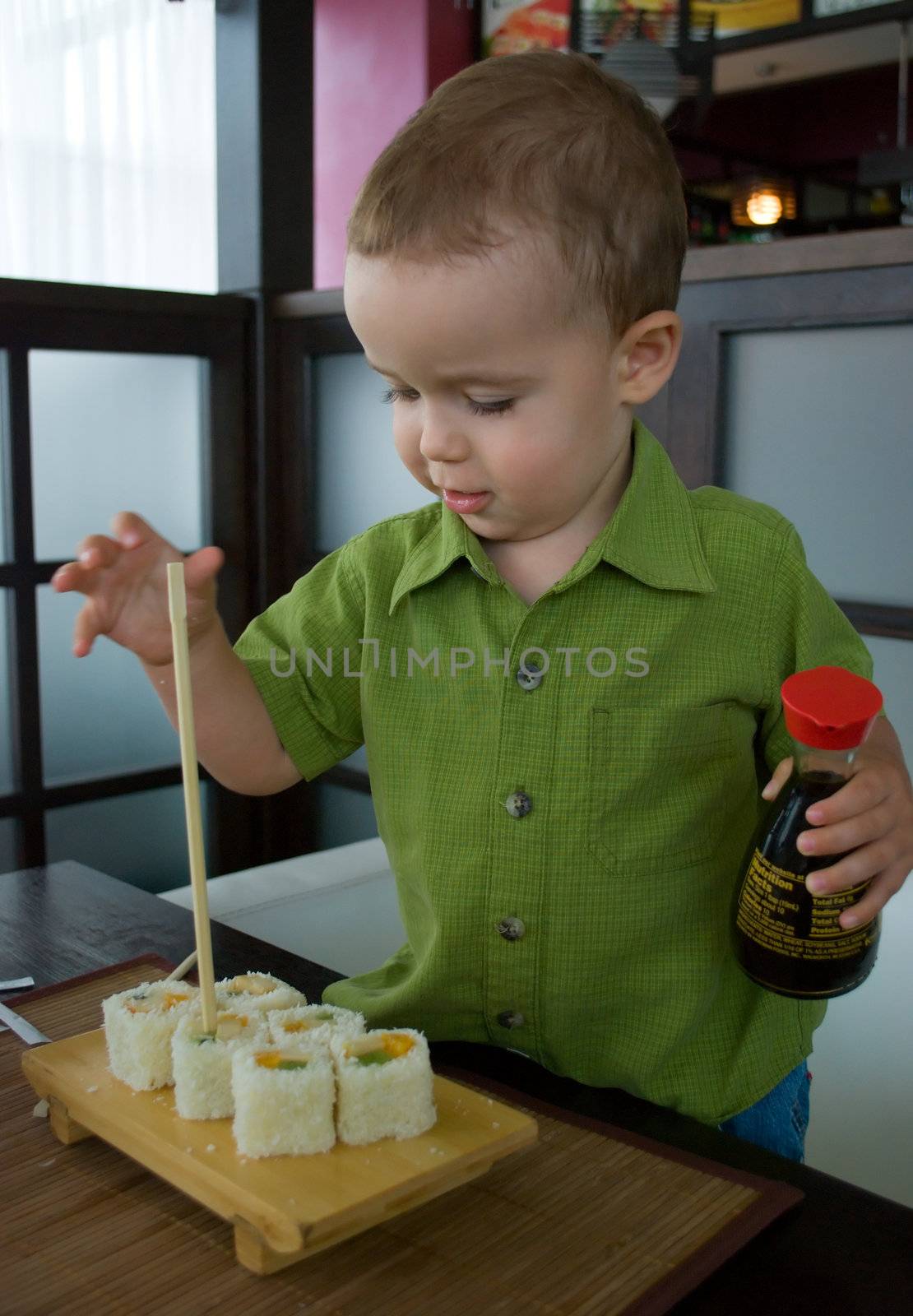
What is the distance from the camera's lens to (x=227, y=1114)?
29.1 inches

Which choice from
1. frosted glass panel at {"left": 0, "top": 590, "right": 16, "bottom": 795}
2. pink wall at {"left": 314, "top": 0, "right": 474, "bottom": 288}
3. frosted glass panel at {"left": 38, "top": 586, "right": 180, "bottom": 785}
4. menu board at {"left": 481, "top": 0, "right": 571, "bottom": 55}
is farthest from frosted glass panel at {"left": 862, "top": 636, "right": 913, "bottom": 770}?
menu board at {"left": 481, "top": 0, "right": 571, "bottom": 55}

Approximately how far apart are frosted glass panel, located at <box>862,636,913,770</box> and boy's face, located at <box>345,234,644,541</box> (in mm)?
1117

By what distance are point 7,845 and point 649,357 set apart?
82.4 inches

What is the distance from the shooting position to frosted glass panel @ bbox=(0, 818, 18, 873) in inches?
103

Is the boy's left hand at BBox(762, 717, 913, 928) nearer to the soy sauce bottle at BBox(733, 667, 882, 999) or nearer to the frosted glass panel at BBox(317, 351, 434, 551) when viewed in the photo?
the soy sauce bottle at BBox(733, 667, 882, 999)

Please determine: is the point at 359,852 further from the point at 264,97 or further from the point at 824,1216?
the point at 264,97

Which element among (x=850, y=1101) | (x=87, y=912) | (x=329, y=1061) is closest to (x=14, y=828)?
(x=87, y=912)

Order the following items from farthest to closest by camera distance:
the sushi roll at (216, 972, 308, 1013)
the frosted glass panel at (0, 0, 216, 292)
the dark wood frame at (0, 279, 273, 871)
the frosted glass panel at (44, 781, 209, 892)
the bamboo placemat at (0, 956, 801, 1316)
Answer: the frosted glass panel at (0, 0, 216, 292) < the frosted glass panel at (44, 781, 209, 892) < the dark wood frame at (0, 279, 273, 871) < the sushi roll at (216, 972, 308, 1013) < the bamboo placemat at (0, 956, 801, 1316)

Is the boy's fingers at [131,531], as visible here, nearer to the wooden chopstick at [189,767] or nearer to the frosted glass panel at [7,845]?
the wooden chopstick at [189,767]

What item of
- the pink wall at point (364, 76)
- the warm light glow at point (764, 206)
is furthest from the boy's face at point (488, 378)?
the warm light glow at point (764, 206)

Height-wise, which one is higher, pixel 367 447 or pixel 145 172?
pixel 145 172

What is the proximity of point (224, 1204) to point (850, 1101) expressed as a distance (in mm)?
1187

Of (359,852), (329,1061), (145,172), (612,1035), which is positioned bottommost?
(359,852)

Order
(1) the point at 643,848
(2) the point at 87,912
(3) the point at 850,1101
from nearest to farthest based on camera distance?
(1) the point at 643,848
(2) the point at 87,912
(3) the point at 850,1101
